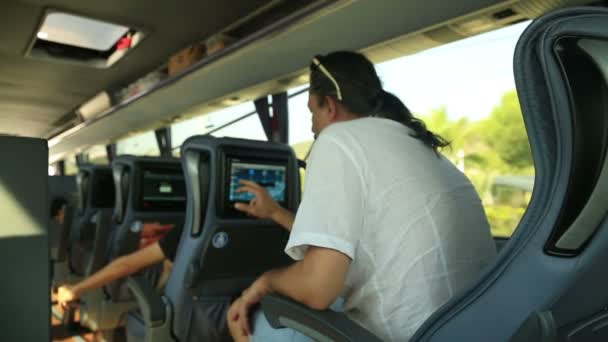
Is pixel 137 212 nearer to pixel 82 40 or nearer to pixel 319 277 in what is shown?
pixel 319 277

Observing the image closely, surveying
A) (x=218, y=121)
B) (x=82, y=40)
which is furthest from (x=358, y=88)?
(x=82, y=40)

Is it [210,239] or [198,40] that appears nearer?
[210,239]

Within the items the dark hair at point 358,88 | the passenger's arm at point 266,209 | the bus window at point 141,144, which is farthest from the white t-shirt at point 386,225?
the bus window at point 141,144

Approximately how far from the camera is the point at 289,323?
1.31 metres

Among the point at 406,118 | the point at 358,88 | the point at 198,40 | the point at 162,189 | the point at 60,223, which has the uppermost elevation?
the point at 198,40

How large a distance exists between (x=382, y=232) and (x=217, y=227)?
1132 mm

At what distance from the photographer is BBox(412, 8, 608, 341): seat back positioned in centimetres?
77

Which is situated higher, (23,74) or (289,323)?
(23,74)

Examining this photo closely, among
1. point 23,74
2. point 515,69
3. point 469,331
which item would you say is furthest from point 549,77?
point 23,74

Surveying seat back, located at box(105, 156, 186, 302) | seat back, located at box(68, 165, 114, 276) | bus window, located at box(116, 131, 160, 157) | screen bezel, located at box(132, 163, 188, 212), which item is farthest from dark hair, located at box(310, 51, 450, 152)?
bus window, located at box(116, 131, 160, 157)

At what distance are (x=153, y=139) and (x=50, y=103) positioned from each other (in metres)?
2.58

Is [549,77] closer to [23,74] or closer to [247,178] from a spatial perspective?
[247,178]

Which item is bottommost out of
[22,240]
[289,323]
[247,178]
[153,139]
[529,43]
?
[289,323]

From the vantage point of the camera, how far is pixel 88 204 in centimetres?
431
